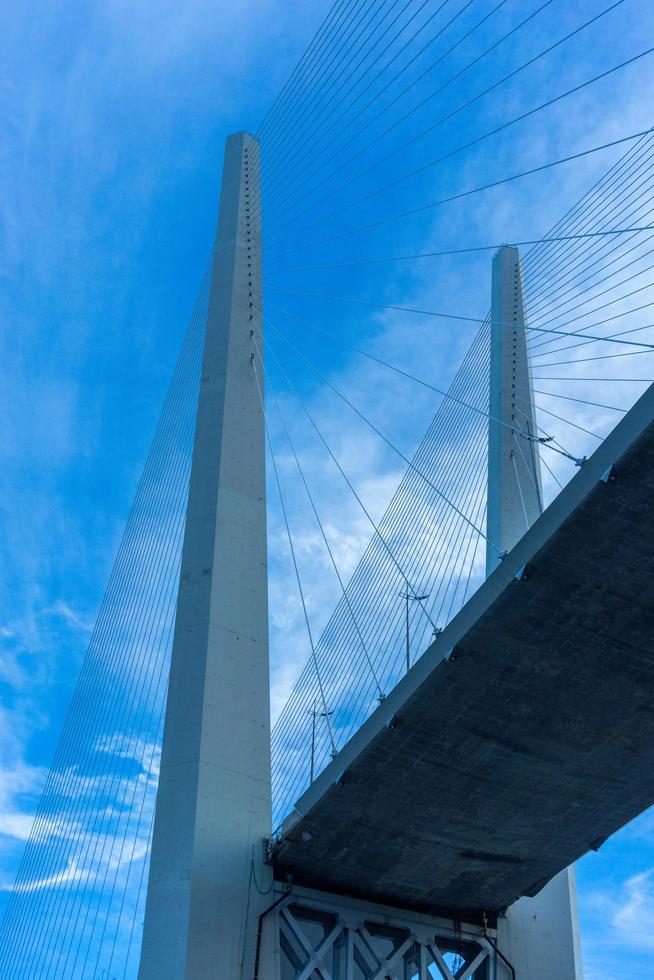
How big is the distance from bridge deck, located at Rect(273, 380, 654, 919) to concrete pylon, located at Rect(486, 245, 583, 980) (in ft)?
3.74

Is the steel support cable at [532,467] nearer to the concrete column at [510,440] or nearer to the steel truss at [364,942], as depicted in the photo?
the concrete column at [510,440]

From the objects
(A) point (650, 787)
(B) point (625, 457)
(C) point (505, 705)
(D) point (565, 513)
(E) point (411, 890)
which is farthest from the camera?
(E) point (411, 890)

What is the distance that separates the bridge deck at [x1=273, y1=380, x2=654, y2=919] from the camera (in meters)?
12.3

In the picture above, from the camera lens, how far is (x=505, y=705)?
14.5m

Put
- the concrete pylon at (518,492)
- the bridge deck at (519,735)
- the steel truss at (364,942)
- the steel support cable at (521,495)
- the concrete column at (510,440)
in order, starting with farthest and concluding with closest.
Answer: the concrete column at (510,440) → the steel support cable at (521,495) → the concrete pylon at (518,492) → the steel truss at (364,942) → the bridge deck at (519,735)

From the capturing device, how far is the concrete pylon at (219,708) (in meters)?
14.5

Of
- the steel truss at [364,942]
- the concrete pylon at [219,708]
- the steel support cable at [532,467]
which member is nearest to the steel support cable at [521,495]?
the steel support cable at [532,467]

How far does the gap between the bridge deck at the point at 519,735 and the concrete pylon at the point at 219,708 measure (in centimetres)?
95

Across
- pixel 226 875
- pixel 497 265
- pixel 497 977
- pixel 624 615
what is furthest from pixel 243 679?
pixel 497 265

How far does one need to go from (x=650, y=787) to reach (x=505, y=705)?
10.8 ft

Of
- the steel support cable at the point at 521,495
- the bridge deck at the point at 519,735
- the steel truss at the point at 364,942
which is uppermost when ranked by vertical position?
the steel support cable at the point at 521,495

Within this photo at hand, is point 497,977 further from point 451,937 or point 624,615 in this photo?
point 624,615

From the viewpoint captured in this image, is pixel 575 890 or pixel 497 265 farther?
pixel 497 265

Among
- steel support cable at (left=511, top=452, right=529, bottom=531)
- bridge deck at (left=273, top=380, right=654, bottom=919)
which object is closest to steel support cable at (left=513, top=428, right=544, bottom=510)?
steel support cable at (left=511, top=452, right=529, bottom=531)
